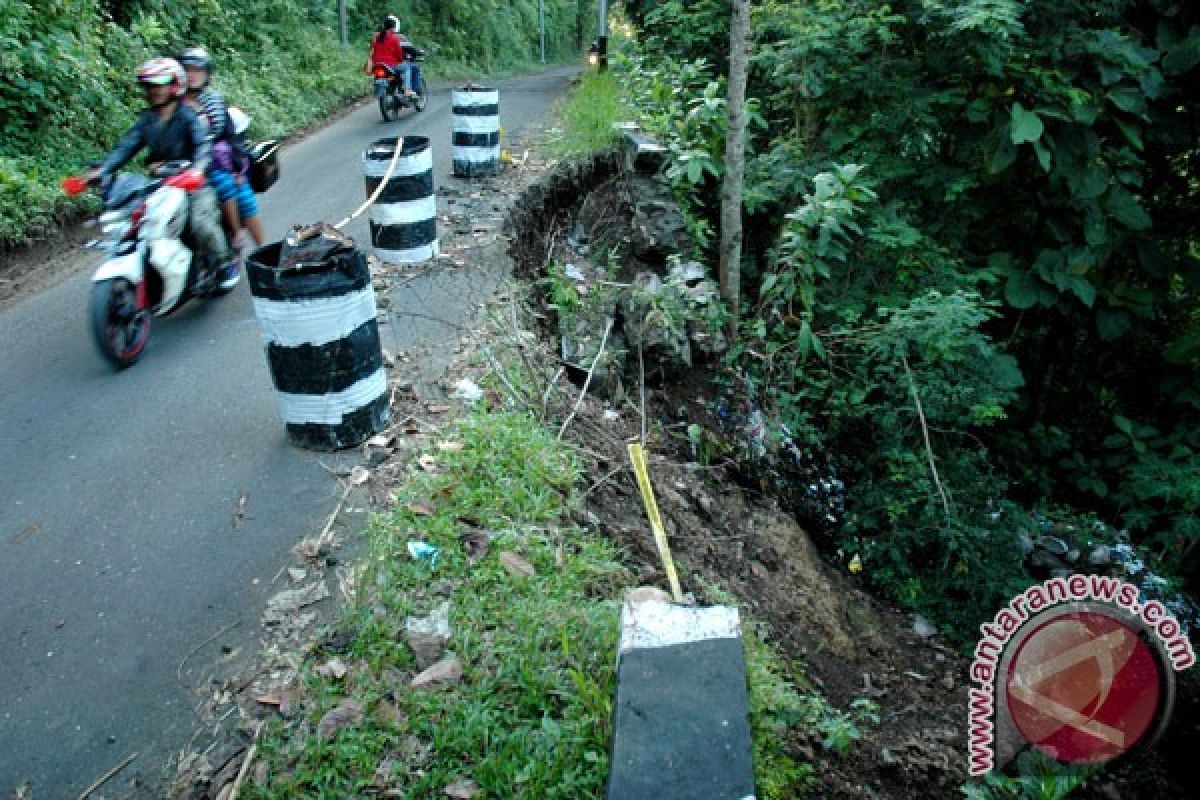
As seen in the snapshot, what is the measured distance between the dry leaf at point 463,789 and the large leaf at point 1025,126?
18.5ft

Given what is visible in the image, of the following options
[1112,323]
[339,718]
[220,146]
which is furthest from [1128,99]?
[220,146]

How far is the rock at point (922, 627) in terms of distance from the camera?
225 inches

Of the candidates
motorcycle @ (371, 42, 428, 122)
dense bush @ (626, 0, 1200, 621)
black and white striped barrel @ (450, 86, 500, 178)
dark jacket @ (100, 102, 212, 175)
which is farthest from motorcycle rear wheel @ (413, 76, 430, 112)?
dark jacket @ (100, 102, 212, 175)

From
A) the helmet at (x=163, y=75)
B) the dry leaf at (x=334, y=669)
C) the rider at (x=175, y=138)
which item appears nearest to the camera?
the dry leaf at (x=334, y=669)

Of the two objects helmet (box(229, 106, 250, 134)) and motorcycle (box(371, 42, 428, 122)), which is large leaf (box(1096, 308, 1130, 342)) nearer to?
helmet (box(229, 106, 250, 134))

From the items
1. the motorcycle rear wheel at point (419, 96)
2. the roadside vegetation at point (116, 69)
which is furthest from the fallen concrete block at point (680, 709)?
the motorcycle rear wheel at point (419, 96)

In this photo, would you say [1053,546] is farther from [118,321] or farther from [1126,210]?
[118,321]

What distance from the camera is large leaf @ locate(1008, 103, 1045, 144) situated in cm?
593

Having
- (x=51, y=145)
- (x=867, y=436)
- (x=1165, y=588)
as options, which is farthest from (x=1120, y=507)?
(x=51, y=145)

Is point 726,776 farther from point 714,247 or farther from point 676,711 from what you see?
point 714,247

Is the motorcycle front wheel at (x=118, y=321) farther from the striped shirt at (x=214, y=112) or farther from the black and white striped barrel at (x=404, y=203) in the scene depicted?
the black and white striped barrel at (x=404, y=203)

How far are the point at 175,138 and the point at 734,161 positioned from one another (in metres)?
4.21

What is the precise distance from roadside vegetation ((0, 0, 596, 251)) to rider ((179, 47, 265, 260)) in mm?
2394

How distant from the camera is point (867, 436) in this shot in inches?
275
